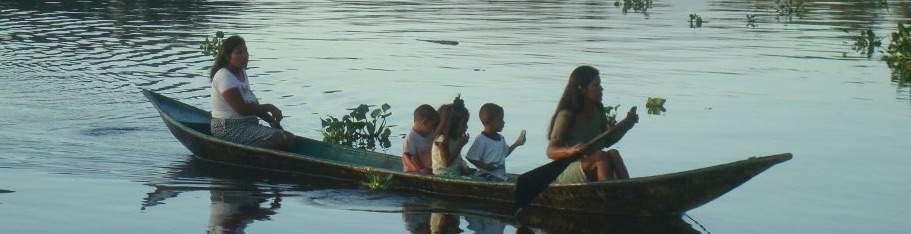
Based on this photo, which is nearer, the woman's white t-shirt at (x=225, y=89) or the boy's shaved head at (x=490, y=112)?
the boy's shaved head at (x=490, y=112)

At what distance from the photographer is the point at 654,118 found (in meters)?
16.5

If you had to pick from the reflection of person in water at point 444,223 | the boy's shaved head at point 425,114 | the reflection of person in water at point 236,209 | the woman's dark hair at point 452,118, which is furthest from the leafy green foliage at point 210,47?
the reflection of person in water at point 444,223

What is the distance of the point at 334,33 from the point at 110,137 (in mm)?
14439

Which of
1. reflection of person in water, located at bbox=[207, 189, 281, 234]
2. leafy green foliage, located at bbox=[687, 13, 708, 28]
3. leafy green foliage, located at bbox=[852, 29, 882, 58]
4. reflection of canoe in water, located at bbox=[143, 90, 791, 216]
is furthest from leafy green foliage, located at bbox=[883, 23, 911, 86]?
reflection of person in water, located at bbox=[207, 189, 281, 234]

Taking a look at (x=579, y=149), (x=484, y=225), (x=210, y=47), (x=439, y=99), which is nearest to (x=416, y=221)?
(x=484, y=225)

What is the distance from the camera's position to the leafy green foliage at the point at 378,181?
11665mm

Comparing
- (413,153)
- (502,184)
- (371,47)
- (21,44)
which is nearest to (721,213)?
(502,184)

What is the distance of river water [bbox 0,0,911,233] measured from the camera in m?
10.9

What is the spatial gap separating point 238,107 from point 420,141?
6.08 feet

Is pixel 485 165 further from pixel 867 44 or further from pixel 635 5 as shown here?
pixel 635 5

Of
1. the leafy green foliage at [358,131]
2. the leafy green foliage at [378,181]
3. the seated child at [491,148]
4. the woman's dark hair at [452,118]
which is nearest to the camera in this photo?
the seated child at [491,148]

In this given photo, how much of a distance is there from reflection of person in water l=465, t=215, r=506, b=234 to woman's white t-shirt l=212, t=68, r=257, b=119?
2827 millimetres

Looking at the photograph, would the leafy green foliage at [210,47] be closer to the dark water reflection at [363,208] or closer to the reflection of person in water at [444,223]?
the dark water reflection at [363,208]

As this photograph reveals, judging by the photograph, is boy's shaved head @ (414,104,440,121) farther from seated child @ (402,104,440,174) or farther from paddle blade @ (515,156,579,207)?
paddle blade @ (515,156,579,207)
